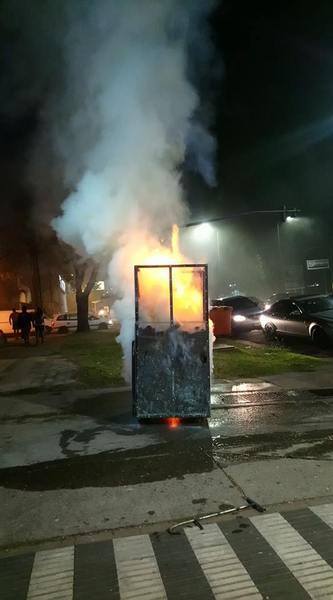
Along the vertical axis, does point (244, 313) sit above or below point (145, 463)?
above

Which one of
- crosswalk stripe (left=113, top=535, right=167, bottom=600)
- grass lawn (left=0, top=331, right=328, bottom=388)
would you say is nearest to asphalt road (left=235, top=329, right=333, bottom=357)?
grass lawn (left=0, top=331, right=328, bottom=388)

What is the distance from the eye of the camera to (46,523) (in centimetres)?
419

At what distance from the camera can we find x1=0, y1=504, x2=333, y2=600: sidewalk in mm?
3219

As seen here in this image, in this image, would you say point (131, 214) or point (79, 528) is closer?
point (79, 528)

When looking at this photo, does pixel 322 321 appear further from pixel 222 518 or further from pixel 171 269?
pixel 222 518

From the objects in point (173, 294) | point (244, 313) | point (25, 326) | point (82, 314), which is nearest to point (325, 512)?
point (173, 294)

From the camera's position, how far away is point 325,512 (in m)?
4.16

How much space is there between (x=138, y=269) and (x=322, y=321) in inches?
325

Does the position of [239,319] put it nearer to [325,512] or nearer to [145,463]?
[145,463]

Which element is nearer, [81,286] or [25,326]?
[25,326]

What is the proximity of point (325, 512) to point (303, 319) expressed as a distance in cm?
1066

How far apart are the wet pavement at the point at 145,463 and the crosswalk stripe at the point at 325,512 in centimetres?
23

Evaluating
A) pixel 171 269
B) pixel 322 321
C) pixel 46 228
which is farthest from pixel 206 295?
→ pixel 46 228

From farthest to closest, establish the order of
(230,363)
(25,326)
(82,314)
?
(82,314), (25,326), (230,363)
